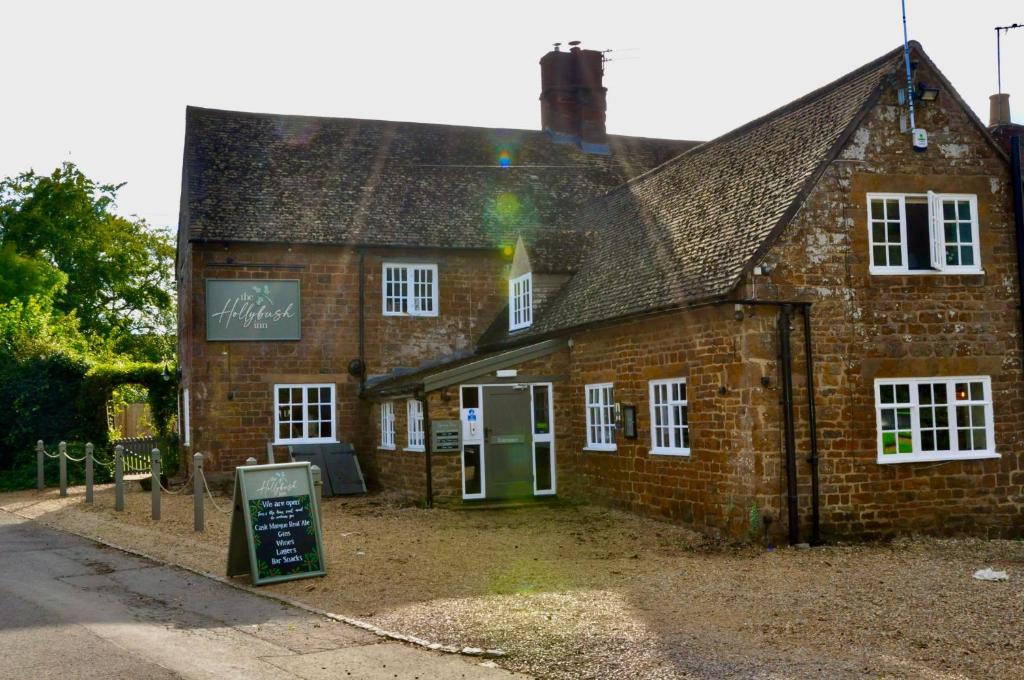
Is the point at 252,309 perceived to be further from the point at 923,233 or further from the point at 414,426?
the point at 923,233

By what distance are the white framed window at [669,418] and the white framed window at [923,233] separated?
3496 mm

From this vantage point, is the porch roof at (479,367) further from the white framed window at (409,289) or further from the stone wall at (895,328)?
the stone wall at (895,328)

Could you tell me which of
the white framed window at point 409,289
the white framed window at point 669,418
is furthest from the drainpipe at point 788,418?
the white framed window at point 409,289

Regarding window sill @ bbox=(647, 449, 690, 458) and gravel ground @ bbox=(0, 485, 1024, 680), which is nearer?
gravel ground @ bbox=(0, 485, 1024, 680)

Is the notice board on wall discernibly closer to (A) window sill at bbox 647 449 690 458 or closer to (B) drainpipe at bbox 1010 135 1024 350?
(A) window sill at bbox 647 449 690 458

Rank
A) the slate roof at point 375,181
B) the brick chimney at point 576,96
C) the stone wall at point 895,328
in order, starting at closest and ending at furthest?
the stone wall at point 895,328 < the slate roof at point 375,181 < the brick chimney at point 576,96

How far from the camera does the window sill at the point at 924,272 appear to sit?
48.0 feet

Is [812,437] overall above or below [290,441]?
above

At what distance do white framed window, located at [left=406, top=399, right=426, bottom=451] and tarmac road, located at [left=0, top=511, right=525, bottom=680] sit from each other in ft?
24.6

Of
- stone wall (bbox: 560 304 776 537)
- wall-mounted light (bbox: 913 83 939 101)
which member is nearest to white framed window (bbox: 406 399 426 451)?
stone wall (bbox: 560 304 776 537)

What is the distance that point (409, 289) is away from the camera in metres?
23.9

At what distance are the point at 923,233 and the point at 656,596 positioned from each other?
7.99 m

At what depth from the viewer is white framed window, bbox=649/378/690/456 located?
609 inches

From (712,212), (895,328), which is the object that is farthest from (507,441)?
(895,328)
